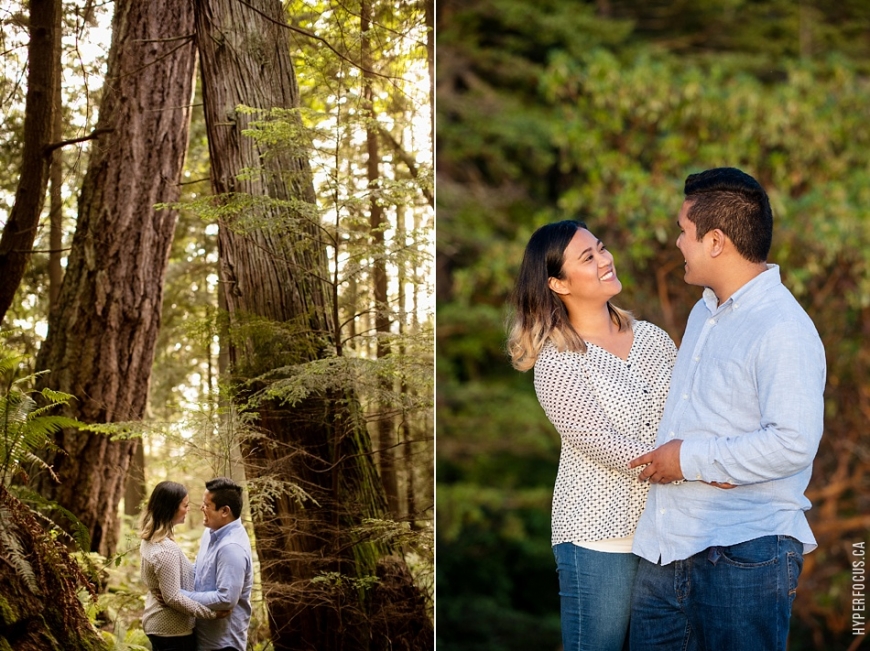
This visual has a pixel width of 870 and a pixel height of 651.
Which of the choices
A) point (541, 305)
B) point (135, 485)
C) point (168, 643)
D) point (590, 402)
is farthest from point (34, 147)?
point (590, 402)

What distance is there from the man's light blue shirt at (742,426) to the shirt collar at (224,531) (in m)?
1.17

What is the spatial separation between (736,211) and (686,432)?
406 millimetres

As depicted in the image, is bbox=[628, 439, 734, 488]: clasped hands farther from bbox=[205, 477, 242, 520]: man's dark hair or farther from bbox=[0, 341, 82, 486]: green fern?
bbox=[0, 341, 82, 486]: green fern

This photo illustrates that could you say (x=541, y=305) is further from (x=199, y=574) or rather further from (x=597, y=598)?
(x=199, y=574)

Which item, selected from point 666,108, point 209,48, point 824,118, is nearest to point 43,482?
Answer: point 209,48

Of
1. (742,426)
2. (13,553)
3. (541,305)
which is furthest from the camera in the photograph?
(13,553)

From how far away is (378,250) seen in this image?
272 centimetres

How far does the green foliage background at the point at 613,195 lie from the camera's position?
4117 millimetres

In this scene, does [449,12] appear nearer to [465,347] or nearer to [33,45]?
[465,347]

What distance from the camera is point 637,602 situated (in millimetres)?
1818

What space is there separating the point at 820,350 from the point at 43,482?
1.89 metres

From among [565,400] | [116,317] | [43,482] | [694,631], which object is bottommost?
[694,631]

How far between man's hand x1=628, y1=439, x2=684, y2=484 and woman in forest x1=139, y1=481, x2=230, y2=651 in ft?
4.25

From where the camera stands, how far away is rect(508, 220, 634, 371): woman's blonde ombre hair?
1964 mm
